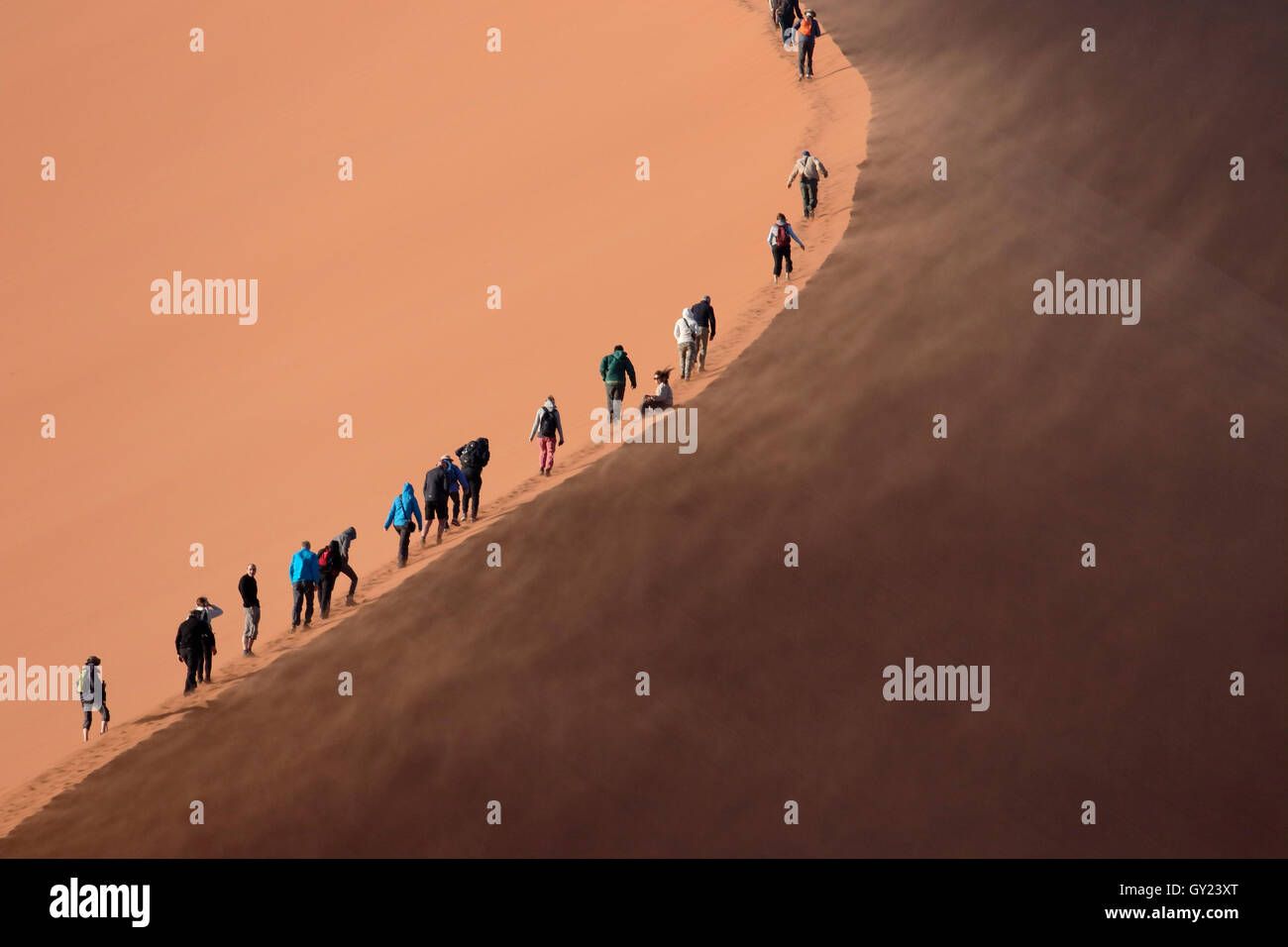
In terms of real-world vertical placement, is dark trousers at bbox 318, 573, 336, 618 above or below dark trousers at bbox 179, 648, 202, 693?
above

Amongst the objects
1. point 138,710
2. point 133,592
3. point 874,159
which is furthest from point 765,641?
point 133,592

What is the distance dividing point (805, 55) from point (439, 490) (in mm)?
15637

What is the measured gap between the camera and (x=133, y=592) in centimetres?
2497

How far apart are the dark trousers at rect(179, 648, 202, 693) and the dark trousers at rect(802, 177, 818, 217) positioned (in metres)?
12.6

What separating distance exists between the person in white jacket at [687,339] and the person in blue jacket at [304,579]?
6092 millimetres

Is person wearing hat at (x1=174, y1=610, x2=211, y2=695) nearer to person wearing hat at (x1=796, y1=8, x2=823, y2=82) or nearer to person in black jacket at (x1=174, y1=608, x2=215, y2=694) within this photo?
person in black jacket at (x1=174, y1=608, x2=215, y2=694)

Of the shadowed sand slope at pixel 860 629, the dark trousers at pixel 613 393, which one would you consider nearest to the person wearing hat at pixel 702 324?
the shadowed sand slope at pixel 860 629

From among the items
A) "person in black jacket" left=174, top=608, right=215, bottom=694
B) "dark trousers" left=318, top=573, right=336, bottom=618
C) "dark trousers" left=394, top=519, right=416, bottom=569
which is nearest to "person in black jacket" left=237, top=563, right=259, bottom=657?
"person in black jacket" left=174, top=608, right=215, bottom=694

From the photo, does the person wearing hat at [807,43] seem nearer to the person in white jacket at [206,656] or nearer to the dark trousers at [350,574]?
the dark trousers at [350,574]

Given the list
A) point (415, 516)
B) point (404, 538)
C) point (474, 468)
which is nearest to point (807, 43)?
point (474, 468)

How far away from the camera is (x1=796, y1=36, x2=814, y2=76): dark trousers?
30.9 m

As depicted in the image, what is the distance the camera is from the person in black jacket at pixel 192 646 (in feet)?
61.6

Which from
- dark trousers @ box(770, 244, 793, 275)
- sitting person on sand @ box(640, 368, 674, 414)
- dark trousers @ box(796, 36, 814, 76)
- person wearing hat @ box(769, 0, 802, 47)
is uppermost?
person wearing hat @ box(769, 0, 802, 47)
